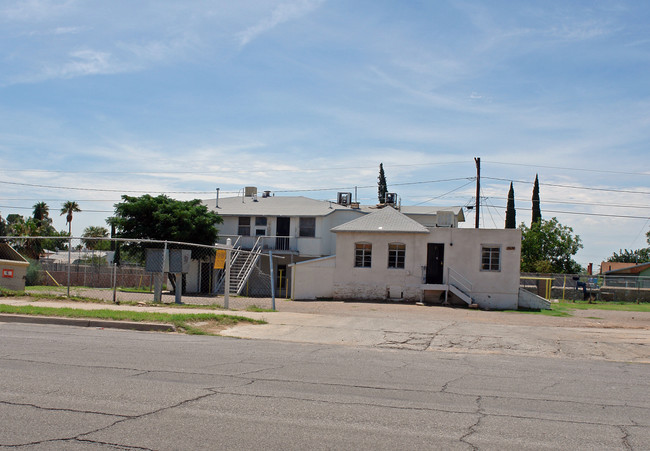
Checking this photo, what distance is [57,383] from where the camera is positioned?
7219mm

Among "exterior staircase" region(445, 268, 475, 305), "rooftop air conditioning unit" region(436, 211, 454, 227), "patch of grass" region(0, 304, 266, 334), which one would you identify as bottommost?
"patch of grass" region(0, 304, 266, 334)

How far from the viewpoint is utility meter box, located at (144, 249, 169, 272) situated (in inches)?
706

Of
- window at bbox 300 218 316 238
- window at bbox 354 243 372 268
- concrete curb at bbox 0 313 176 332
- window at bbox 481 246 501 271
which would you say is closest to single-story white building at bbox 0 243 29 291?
concrete curb at bbox 0 313 176 332

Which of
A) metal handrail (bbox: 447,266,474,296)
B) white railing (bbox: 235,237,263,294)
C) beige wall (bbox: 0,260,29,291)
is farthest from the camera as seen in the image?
white railing (bbox: 235,237,263,294)

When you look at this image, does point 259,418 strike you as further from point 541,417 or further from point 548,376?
point 548,376

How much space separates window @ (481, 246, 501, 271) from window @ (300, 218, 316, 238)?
12355mm

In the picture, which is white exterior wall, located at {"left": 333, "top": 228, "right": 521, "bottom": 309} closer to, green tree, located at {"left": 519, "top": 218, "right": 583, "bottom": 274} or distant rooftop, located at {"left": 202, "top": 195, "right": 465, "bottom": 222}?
distant rooftop, located at {"left": 202, "top": 195, "right": 465, "bottom": 222}

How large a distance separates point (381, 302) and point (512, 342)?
57.2 ft

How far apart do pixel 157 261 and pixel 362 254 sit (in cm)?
1553

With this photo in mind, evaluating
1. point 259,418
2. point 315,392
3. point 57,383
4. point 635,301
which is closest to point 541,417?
point 315,392

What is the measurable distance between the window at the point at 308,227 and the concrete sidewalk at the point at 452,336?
22446mm

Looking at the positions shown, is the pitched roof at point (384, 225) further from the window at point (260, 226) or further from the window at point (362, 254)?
the window at point (260, 226)

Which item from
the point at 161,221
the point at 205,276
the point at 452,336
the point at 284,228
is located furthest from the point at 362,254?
the point at 452,336

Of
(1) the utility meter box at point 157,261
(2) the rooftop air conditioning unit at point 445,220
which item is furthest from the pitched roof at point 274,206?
(1) the utility meter box at point 157,261
